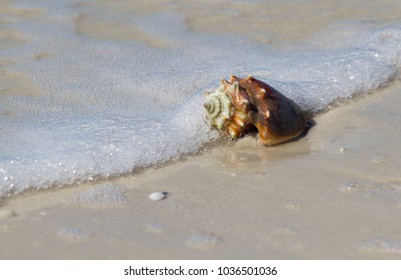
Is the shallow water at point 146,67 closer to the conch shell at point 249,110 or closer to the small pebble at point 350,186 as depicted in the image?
the conch shell at point 249,110

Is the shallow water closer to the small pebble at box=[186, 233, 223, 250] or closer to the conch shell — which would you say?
the conch shell

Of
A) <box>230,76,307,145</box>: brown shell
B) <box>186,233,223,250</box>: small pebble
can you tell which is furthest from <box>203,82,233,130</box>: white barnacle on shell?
<box>186,233,223,250</box>: small pebble

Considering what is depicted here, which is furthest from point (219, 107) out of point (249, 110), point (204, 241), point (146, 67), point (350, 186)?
point (146, 67)

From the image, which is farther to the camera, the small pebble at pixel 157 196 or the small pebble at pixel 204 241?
the small pebble at pixel 157 196

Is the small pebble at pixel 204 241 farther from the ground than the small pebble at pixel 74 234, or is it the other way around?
the small pebble at pixel 74 234

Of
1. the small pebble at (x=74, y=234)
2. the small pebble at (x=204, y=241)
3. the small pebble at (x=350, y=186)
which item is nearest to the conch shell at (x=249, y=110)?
the small pebble at (x=350, y=186)
